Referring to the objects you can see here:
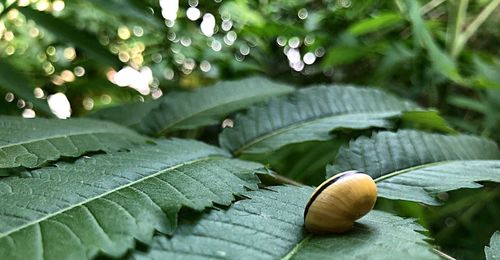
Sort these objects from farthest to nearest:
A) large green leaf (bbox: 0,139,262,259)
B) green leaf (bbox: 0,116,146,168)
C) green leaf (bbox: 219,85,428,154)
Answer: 1. green leaf (bbox: 219,85,428,154)
2. green leaf (bbox: 0,116,146,168)
3. large green leaf (bbox: 0,139,262,259)

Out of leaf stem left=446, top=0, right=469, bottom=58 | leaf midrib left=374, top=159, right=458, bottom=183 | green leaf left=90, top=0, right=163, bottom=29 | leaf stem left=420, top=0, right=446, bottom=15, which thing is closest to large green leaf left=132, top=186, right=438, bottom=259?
leaf midrib left=374, top=159, right=458, bottom=183

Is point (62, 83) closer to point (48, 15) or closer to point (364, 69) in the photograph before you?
point (48, 15)

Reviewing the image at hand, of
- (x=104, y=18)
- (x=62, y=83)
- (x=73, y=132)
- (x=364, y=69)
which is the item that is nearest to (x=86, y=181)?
(x=73, y=132)

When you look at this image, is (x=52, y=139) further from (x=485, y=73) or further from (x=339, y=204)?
(x=485, y=73)

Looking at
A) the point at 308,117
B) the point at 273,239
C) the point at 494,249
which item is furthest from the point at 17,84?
the point at 494,249

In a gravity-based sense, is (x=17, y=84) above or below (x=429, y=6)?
below

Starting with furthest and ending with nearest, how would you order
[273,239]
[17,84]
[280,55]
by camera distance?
[280,55]
[17,84]
[273,239]

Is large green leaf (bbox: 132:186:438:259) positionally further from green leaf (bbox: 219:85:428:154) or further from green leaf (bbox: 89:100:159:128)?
green leaf (bbox: 89:100:159:128)

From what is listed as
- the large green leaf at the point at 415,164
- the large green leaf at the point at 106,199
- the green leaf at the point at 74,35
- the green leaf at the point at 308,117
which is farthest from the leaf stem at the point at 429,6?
the large green leaf at the point at 106,199
